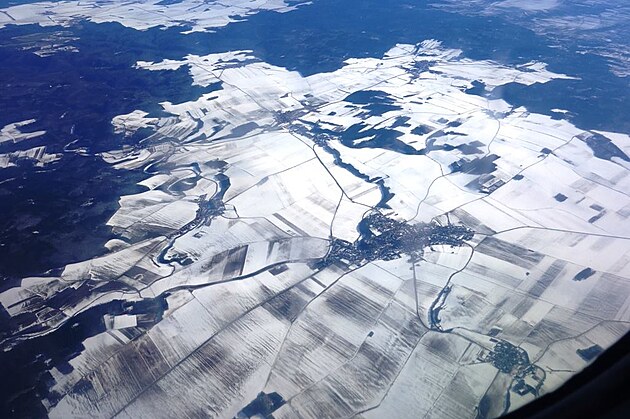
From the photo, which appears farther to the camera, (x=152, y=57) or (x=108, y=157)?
(x=152, y=57)

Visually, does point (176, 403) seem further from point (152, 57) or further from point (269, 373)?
point (152, 57)

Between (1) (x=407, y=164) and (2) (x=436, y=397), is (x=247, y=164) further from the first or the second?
(2) (x=436, y=397)

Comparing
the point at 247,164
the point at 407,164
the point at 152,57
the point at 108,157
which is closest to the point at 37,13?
the point at 152,57

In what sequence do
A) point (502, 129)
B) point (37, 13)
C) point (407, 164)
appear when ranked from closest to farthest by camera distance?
point (407, 164) < point (502, 129) < point (37, 13)

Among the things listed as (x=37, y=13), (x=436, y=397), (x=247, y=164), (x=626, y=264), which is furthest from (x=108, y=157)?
(x=37, y=13)

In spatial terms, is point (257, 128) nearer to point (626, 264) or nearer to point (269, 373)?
point (269, 373)

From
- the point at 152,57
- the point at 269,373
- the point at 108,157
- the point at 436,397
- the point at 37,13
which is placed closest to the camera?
the point at 436,397

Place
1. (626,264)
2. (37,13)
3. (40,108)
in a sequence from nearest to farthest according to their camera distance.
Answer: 1. (626,264)
2. (40,108)
3. (37,13)

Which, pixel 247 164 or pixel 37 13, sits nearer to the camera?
pixel 247 164

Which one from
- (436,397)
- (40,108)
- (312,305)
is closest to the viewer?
(436,397)
